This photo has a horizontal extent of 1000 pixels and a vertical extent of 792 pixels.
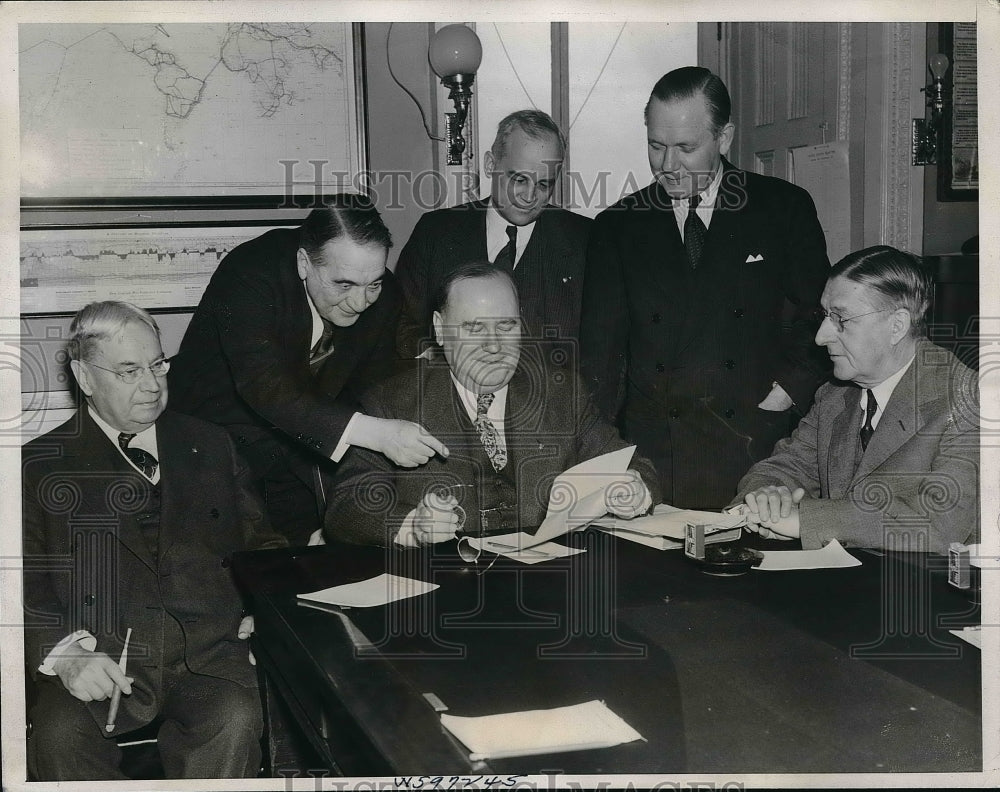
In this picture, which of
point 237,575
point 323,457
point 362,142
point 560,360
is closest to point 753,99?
point 560,360

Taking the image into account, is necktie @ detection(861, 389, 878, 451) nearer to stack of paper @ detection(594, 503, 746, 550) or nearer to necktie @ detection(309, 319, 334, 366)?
stack of paper @ detection(594, 503, 746, 550)

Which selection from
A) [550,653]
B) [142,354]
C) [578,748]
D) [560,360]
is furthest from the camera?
[560,360]

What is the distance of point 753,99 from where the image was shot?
7.75 ft

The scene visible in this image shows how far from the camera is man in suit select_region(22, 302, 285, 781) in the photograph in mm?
2154

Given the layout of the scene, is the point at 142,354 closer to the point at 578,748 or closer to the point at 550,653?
the point at 550,653

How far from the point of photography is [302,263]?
2367 mm

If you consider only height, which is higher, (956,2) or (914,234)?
(956,2)

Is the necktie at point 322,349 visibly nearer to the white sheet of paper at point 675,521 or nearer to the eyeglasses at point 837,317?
the white sheet of paper at point 675,521

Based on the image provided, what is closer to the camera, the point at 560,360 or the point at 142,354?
the point at 142,354

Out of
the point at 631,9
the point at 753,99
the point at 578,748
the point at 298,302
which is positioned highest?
the point at 631,9

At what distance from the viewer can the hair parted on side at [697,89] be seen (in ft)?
7.52

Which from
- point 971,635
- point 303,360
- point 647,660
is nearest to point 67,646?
point 303,360

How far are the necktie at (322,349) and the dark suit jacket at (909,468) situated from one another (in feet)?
4.19

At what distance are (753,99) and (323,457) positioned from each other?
1.49 metres
